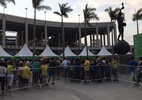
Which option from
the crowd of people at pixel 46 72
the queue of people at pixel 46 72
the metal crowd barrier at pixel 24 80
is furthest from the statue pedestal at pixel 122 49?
the metal crowd barrier at pixel 24 80

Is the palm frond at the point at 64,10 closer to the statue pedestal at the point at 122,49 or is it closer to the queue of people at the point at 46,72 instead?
the statue pedestal at the point at 122,49

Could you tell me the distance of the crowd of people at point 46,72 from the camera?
38.8 feet

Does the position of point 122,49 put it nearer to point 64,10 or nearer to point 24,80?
point 24,80

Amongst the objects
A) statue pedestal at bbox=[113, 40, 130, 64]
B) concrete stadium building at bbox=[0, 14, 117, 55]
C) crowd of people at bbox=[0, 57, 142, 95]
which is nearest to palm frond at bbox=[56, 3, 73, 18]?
concrete stadium building at bbox=[0, 14, 117, 55]

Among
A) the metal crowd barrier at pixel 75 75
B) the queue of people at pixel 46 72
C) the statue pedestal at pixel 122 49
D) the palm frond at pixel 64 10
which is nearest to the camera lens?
the queue of people at pixel 46 72

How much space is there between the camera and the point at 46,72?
1409cm

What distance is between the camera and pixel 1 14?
52812 millimetres

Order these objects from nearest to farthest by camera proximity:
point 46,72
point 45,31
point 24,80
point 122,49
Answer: point 24,80, point 46,72, point 122,49, point 45,31

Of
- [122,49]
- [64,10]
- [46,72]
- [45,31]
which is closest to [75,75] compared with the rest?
[46,72]

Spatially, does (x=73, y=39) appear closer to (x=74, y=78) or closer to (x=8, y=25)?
(x=8, y=25)

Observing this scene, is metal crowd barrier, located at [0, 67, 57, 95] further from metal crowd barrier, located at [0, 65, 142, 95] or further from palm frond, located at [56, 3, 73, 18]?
palm frond, located at [56, 3, 73, 18]

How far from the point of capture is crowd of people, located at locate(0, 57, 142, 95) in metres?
11.8

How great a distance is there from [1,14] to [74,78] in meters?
41.5

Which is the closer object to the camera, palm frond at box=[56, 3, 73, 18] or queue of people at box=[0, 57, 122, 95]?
queue of people at box=[0, 57, 122, 95]
